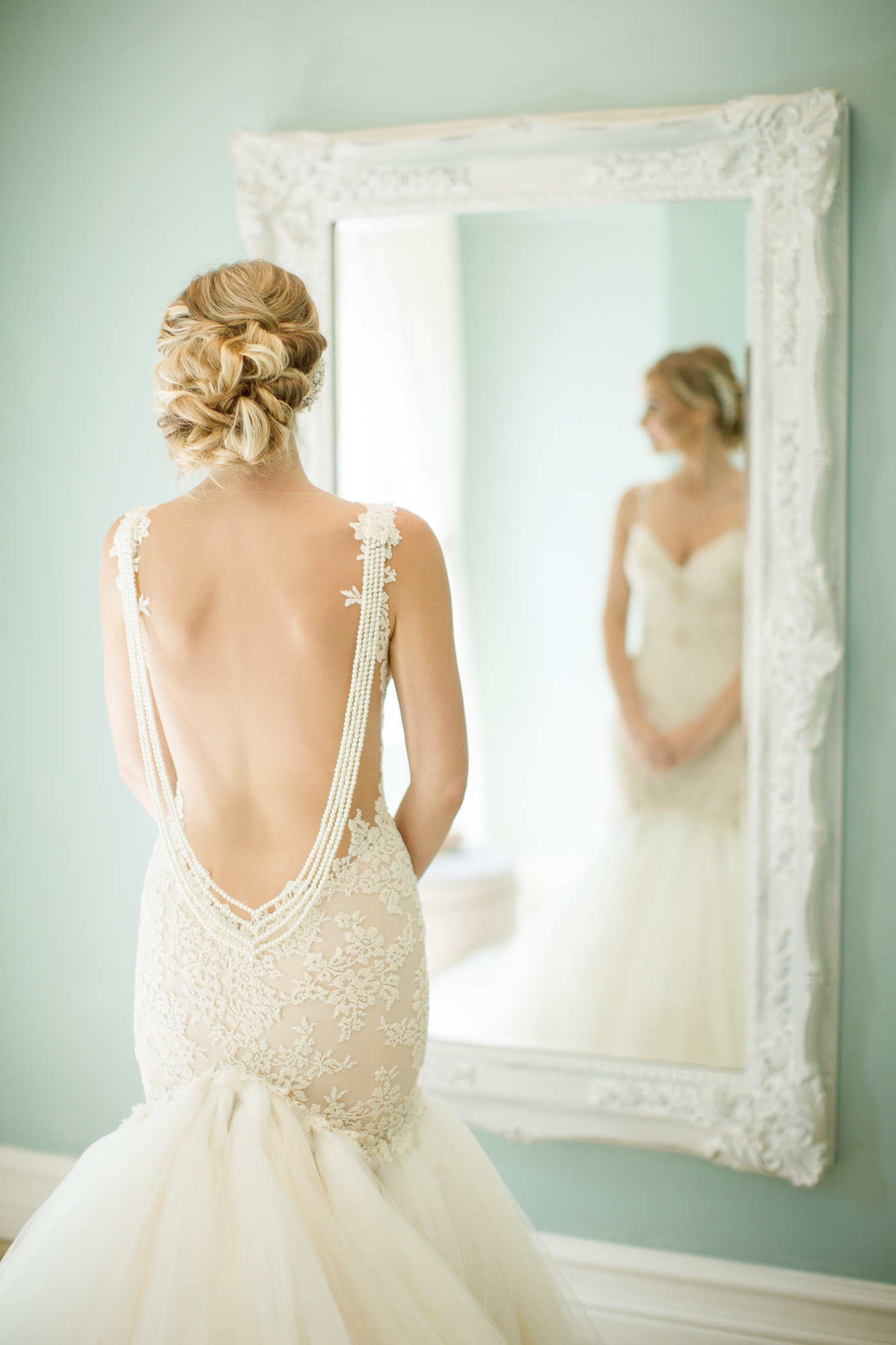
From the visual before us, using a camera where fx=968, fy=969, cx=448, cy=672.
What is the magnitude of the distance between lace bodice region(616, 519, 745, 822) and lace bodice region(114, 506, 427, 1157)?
29.1 inches

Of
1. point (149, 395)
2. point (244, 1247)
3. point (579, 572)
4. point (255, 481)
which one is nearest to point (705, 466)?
point (579, 572)

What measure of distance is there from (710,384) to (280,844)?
114 centimetres

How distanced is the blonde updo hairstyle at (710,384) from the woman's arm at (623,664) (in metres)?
0.23

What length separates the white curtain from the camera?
1.90 meters

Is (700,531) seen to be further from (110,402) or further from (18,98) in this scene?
(18,98)

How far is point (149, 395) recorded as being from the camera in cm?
211

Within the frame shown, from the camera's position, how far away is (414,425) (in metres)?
1.93

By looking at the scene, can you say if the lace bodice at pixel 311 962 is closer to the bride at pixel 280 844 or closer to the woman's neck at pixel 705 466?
the bride at pixel 280 844

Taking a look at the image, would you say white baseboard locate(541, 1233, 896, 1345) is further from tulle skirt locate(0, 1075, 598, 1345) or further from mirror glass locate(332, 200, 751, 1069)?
tulle skirt locate(0, 1075, 598, 1345)

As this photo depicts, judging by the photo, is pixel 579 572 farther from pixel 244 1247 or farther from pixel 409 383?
pixel 244 1247

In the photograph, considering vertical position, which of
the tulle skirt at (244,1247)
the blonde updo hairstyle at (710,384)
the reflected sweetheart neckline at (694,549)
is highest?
the blonde updo hairstyle at (710,384)

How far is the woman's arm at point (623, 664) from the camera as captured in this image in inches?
72.0

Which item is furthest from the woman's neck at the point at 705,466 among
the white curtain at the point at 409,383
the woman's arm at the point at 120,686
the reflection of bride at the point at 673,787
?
the woman's arm at the point at 120,686

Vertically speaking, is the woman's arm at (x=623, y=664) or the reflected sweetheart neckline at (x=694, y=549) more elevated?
the reflected sweetheart neckline at (x=694, y=549)
